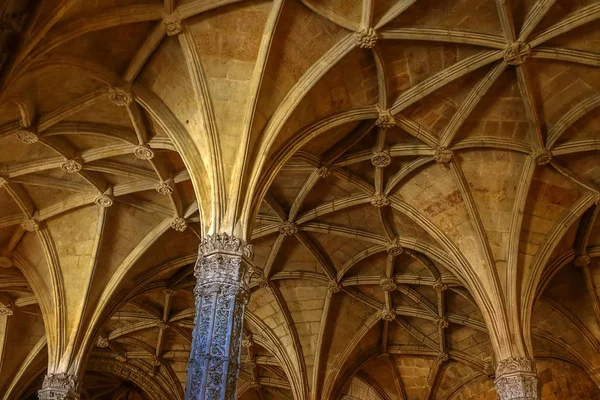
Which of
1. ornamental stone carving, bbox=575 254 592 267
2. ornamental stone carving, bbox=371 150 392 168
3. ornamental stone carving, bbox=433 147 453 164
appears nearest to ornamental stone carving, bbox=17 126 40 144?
ornamental stone carving, bbox=371 150 392 168

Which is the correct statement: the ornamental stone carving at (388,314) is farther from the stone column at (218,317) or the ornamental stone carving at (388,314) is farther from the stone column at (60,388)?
the stone column at (218,317)

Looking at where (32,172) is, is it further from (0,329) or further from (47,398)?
(0,329)

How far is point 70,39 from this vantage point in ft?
41.1

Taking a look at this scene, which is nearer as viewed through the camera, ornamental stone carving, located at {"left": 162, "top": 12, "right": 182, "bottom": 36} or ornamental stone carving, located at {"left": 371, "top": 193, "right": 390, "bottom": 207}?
ornamental stone carving, located at {"left": 162, "top": 12, "right": 182, "bottom": 36}

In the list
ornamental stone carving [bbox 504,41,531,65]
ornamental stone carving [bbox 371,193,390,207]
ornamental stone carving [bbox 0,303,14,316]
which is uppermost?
ornamental stone carving [bbox 504,41,531,65]

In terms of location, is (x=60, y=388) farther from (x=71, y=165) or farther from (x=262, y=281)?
(x=262, y=281)

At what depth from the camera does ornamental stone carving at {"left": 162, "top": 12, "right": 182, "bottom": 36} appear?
1333cm

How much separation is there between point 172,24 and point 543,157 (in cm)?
853

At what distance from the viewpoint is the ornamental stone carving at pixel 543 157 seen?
16484 millimetres

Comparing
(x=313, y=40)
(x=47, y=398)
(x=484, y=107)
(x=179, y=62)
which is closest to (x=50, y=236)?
(x=47, y=398)

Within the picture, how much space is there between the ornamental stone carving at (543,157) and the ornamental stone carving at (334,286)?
22.7 ft

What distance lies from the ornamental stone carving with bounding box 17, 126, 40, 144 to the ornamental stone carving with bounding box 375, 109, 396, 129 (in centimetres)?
697

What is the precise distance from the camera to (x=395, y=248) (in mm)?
19328

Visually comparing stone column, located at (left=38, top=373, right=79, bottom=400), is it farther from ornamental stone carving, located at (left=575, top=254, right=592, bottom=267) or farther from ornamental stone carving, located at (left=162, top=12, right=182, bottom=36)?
ornamental stone carving, located at (left=575, top=254, right=592, bottom=267)
